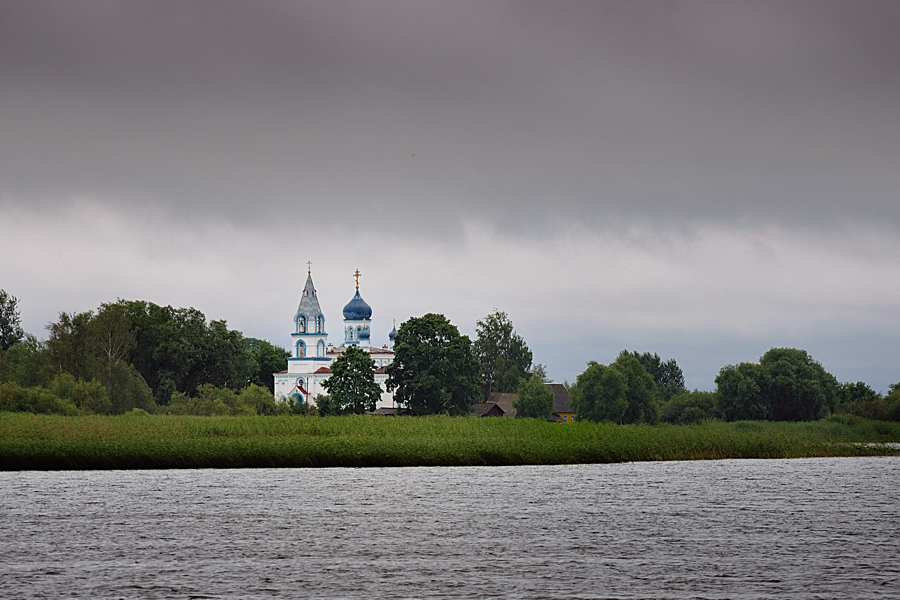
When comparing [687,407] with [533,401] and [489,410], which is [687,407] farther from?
[489,410]

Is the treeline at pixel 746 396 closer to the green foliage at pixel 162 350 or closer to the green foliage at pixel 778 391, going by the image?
the green foliage at pixel 778 391

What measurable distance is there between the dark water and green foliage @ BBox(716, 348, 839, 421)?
42.8 metres

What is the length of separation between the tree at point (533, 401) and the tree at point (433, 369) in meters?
15.4

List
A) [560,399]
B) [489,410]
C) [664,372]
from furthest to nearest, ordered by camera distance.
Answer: [664,372] < [560,399] < [489,410]

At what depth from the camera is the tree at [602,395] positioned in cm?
8906

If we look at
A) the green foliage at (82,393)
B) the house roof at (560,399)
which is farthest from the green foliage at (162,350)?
the house roof at (560,399)

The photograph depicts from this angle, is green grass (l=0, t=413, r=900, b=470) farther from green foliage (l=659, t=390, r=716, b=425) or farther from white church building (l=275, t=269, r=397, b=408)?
white church building (l=275, t=269, r=397, b=408)

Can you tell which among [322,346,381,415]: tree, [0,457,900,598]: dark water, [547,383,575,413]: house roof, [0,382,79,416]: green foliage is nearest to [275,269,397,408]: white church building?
[547,383,575,413]: house roof

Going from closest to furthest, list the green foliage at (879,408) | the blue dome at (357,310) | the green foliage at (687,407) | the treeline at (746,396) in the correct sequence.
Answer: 1. the green foliage at (879,408)
2. the treeline at (746,396)
3. the green foliage at (687,407)
4. the blue dome at (357,310)

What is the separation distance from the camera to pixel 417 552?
2023cm

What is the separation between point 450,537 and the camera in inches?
875

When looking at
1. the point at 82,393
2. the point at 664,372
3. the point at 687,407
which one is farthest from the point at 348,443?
the point at 664,372

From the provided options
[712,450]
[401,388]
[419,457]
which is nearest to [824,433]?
[712,450]

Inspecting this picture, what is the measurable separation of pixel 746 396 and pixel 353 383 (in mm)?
33726
